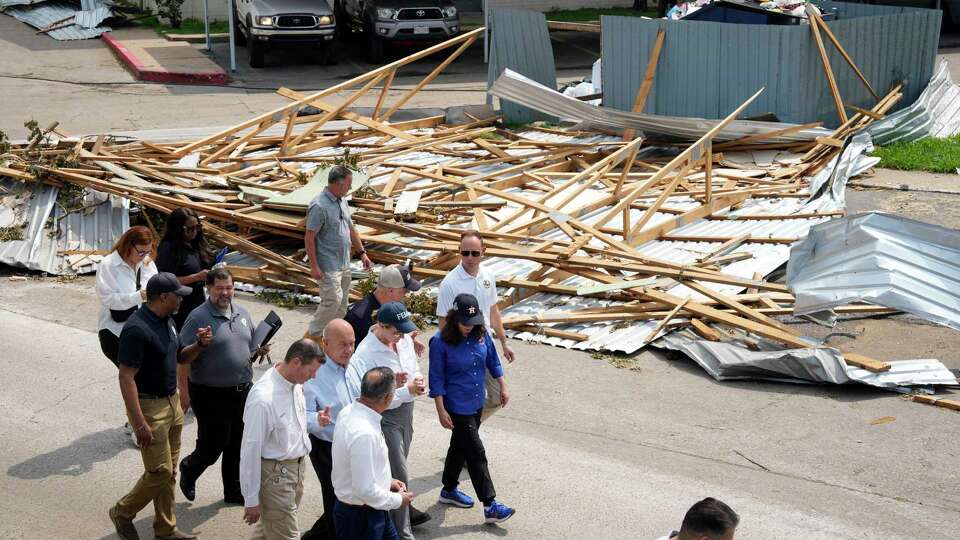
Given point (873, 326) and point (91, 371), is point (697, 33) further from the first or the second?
point (91, 371)

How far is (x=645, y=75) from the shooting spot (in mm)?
17969

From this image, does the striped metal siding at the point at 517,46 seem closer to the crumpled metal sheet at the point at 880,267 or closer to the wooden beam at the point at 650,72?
the wooden beam at the point at 650,72

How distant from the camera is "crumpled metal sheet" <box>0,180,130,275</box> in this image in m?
12.8

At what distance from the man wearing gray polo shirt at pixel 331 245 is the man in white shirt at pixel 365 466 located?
3861 millimetres

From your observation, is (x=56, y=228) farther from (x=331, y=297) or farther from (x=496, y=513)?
(x=496, y=513)

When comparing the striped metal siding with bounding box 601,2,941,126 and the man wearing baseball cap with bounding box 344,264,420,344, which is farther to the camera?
the striped metal siding with bounding box 601,2,941,126

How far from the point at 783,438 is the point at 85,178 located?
350 inches

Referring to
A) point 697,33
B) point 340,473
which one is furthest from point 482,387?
point 697,33

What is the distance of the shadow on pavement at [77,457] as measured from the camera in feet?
26.5

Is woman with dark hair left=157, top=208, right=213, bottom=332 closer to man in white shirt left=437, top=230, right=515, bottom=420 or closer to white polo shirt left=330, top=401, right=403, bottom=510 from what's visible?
man in white shirt left=437, top=230, right=515, bottom=420

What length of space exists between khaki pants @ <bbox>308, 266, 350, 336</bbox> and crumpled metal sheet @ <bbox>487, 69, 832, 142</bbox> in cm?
749

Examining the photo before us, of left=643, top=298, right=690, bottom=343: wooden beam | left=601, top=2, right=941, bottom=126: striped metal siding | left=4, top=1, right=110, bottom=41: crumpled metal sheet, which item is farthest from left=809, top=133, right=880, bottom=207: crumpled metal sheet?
left=4, top=1, right=110, bottom=41: crumpled metal sheet

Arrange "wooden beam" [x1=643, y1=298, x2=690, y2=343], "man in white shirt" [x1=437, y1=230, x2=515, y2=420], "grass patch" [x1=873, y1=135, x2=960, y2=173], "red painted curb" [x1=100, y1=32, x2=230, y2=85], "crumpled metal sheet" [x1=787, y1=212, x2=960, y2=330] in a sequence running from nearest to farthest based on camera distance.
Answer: "man in white shirt" [x1=437, y1=230, x2=515, y2=420] < "crumpled metal sheet" [x1=787, y1=212, x2=960, y2=330] < "wooden beam" [x1=643, y1=298, x2=690, y2=343] < "grass patch" [x1=873, y1=135, x2=960, y2=173] < "red painted curb" [x1=100, y1=32, x2=230, y2=85]

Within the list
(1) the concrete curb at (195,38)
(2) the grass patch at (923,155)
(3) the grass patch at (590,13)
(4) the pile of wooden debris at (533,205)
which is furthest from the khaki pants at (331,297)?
(3) the grass patch at (590,13)
